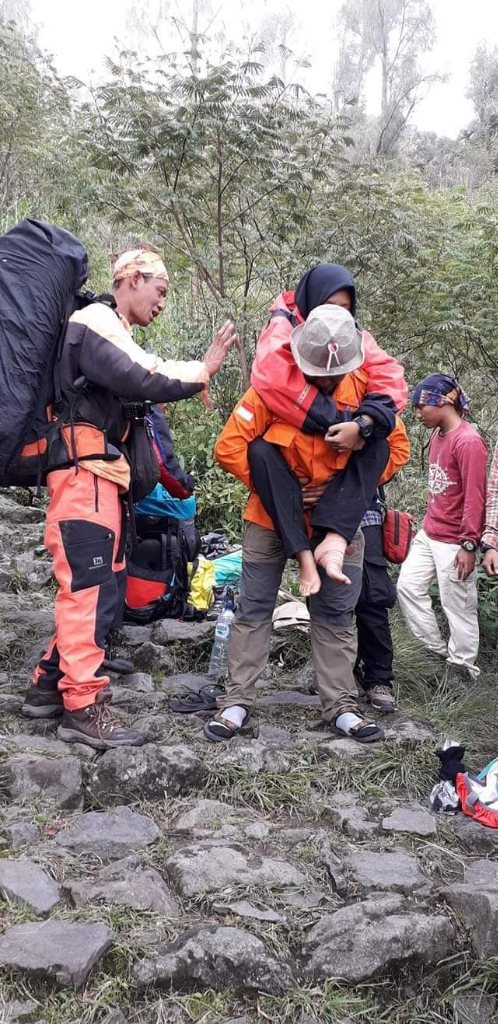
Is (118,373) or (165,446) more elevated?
(118,373)

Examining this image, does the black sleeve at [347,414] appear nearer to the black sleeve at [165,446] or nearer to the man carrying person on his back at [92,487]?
the man carrying person on his back at [92,487]

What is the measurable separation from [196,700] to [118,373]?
1.64m

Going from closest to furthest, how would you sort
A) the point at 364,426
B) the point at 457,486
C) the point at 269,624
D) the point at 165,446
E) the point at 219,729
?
the point at 364,426 < the point at 219,729 < the point at 269,624 < the point at 457,486 < the point at 165,446

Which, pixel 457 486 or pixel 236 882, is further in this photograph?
pixel 457 486

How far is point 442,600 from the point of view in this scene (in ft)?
15.0

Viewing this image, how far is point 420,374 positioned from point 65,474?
5.52m

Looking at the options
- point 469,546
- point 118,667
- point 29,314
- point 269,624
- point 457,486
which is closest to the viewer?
point 29,314

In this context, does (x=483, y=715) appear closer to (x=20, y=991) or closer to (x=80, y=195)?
(x=20, y=991)

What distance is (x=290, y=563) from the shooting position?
6.09 meters

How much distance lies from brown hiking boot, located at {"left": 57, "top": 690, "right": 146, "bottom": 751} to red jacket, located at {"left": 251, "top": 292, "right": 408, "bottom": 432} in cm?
Answer: 146

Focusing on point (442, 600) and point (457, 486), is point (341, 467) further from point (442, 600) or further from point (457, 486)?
point (442, 600)

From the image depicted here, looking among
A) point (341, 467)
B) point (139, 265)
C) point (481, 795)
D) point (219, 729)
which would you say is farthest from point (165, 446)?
point (481, 795)

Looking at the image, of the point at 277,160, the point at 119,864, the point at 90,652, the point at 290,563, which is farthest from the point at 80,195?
the point at 119,864

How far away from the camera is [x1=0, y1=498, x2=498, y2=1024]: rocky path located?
2.19m
